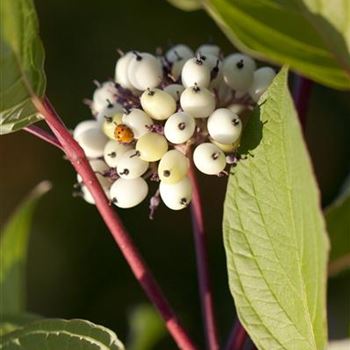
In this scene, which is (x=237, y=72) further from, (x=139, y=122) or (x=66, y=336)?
(x=66, y=336)

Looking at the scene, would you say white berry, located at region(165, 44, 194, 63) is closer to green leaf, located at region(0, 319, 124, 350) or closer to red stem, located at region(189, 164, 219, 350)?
red stem, located at region(189, 164, 219, 350)

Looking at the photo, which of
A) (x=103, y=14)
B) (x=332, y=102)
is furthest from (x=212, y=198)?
(x=103, y=14)

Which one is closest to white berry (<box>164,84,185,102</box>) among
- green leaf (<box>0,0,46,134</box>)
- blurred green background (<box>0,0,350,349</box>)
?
green leaf (<box>0,0,46,134</box>)

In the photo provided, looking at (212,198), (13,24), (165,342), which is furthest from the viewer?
(212,198)

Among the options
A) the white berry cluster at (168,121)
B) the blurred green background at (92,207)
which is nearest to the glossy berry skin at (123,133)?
the white berry cluster at (168,121)

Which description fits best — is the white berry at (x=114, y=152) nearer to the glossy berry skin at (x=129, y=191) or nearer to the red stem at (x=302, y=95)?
the glossy berry skin at (x=129, y=191)

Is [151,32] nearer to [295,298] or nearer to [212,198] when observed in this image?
[212,198]
